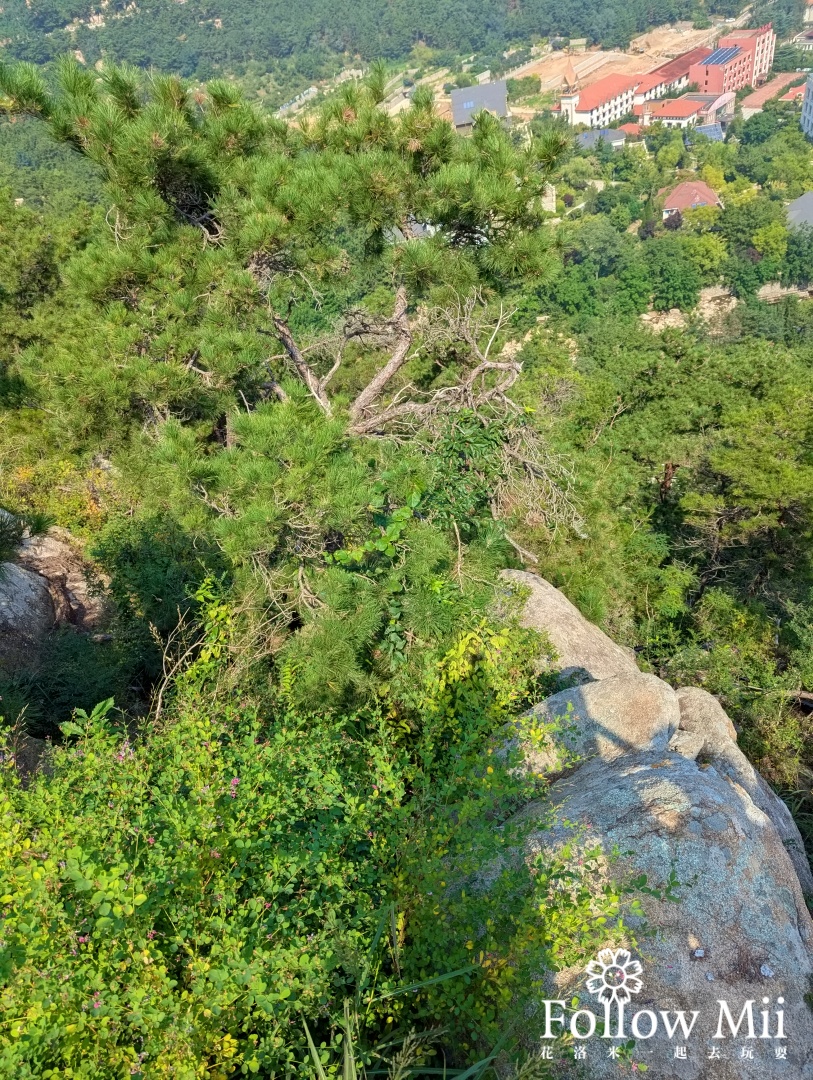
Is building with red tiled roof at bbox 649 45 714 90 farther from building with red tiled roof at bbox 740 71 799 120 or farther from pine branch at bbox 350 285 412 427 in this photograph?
pine branch at bbox 350 285 412 427

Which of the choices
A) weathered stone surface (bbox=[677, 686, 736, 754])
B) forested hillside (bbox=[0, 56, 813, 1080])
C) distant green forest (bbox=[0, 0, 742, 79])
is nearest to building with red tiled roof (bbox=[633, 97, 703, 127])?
distant green forest (bbox=[0, 0, 742, 79])

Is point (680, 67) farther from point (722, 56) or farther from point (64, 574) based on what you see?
point (64, 574)

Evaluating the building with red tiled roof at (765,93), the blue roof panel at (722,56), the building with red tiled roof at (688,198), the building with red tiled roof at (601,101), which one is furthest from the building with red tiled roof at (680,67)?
the building with red tiled roof at (688,198)

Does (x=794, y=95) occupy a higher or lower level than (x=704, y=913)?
lower

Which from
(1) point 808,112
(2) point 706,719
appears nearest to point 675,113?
(1) point 808,112

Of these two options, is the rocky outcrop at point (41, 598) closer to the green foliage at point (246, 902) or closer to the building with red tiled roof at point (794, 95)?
the green foliage at point (246, 902)

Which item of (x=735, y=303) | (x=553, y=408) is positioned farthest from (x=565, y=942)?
(x=735, y=303)
